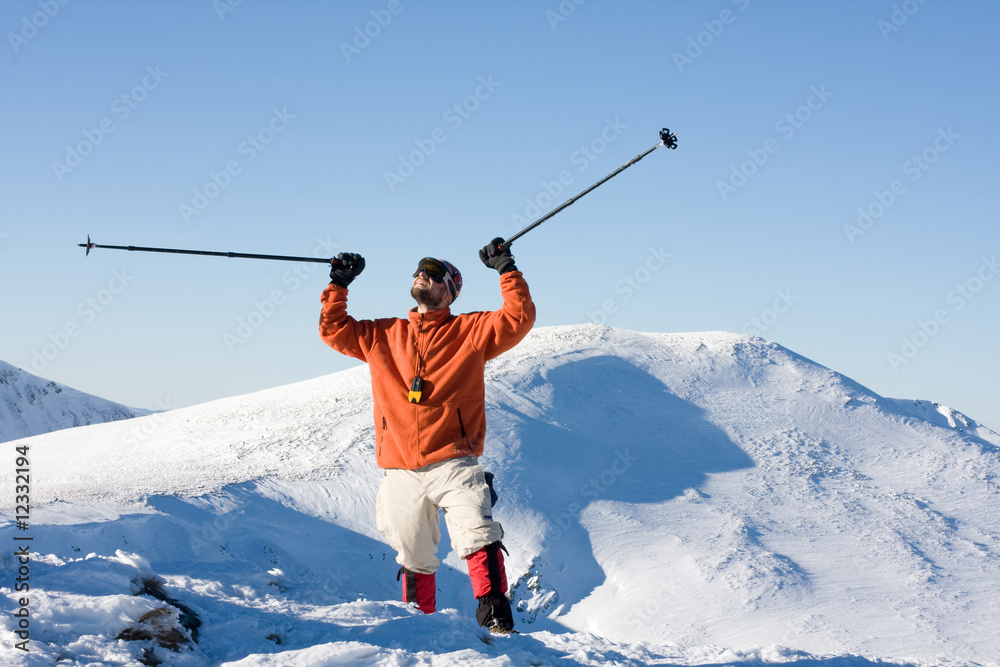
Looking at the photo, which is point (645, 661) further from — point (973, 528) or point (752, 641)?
point (973, 528)

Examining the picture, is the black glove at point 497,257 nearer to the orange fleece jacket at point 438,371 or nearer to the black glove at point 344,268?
the orange fleece jacket at point 438,371

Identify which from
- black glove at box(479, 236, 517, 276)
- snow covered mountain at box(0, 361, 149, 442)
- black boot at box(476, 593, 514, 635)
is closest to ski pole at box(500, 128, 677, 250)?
black glove at box(479, 236, 517, 276)

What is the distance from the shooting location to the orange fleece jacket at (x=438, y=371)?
Answer: 19.6 ft

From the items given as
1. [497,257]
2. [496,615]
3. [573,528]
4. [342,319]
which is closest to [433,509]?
[496,615]

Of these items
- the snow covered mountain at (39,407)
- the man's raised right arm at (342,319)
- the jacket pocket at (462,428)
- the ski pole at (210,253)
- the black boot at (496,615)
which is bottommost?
the black boot at (496,615)

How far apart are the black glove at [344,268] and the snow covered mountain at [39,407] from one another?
49.5m

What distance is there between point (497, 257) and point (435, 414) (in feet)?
4.48

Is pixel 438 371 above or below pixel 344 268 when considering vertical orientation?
below

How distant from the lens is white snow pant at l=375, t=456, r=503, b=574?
5812mm

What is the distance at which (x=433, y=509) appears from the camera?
245 inches

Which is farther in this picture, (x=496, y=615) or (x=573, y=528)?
(x=573, y=528)

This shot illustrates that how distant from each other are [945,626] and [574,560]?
22.3ft

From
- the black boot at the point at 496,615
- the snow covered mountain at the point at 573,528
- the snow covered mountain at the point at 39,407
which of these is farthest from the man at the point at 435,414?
the snow covered mountain at the point at 39,407

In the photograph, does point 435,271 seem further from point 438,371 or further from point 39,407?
point 39,407
